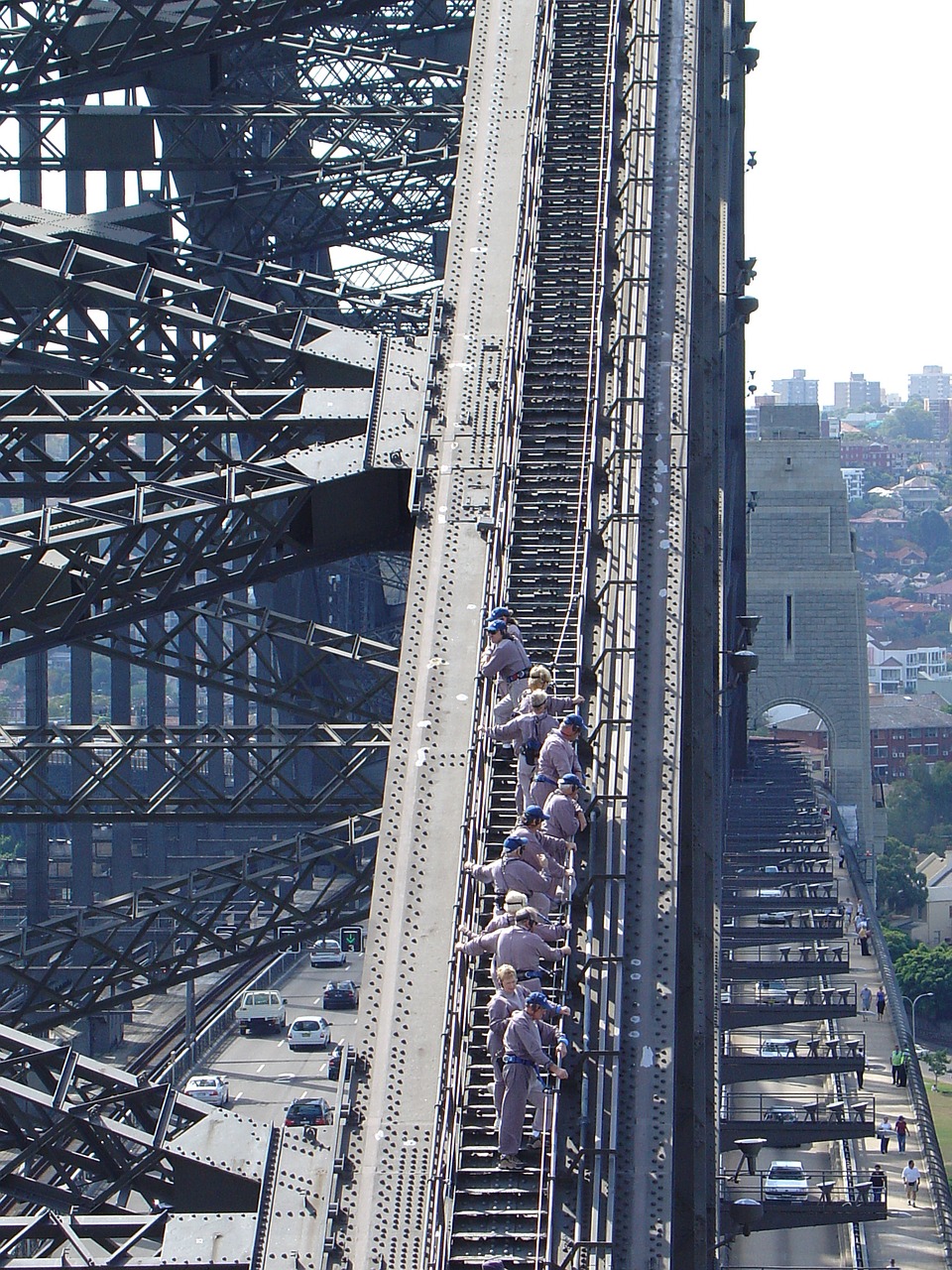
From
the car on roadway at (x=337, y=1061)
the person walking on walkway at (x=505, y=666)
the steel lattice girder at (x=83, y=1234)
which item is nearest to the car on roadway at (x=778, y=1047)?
the car on roadway at (x=337, y=1061)

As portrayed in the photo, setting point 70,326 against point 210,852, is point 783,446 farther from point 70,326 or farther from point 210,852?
point 70,326

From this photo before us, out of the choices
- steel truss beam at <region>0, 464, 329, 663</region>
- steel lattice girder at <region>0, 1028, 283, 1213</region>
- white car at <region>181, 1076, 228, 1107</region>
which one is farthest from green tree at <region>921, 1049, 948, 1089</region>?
steel lattice girder at <region>0, 1028, 283, 1213</region>

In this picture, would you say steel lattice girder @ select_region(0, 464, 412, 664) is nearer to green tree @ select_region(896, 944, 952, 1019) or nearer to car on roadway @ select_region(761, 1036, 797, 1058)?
car on roadway @ select_region(761, 1036, 797, 1058)

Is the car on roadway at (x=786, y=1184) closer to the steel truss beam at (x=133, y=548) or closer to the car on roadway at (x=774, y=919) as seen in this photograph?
the car on roadway at (x=774, y=919)

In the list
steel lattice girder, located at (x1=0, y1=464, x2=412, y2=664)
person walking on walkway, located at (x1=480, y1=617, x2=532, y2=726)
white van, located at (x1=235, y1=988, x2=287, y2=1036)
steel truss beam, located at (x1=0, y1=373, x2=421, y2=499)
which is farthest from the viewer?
white van, located at (x1=235, y1=988, x2=287, y2=1036)

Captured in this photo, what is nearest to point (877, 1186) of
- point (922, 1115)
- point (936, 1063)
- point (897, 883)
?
point (922, 1115)

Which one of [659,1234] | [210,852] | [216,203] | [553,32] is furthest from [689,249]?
[210,852]

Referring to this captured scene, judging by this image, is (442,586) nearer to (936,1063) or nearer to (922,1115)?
(922,1115)
